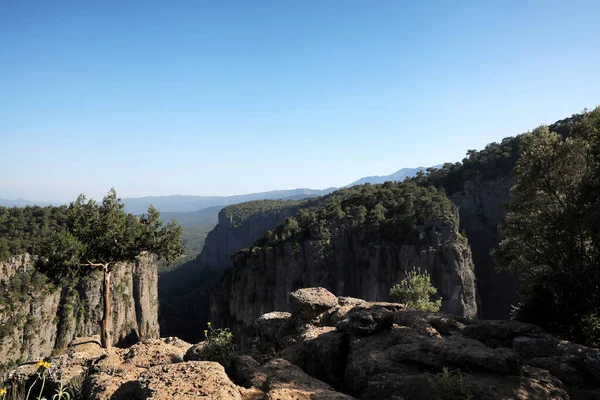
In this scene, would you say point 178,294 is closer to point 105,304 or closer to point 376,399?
point 105,304

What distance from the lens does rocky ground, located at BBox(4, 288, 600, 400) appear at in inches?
272

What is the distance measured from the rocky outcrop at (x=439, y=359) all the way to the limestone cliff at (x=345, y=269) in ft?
165

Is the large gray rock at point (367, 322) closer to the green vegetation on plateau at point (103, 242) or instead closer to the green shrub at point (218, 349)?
the green shrub at point (218, 349)

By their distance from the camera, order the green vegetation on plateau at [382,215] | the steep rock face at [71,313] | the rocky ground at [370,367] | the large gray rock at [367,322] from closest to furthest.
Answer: the rocky ground at [370,367]
the large gray rock at [367,322]
the green vegetation on plateau at [382,215]
the steep rock face at [71,313]

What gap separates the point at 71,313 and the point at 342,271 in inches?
2719

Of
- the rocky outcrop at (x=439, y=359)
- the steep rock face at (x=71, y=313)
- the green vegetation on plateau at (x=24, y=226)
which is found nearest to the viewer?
the rocky outcrop at (x=439, y=359)

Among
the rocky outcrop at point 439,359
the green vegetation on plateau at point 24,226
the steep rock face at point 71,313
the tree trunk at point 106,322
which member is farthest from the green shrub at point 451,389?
the green vegetation on plateau at point 24,226

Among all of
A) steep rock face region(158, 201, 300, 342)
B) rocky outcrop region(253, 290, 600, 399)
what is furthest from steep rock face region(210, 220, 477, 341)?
rocky outcrop region(253, 290, 600, 399)

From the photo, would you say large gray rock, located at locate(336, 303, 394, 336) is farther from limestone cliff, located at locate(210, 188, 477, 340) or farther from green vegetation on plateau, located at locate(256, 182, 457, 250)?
green vegetation on plateau, located at locate(256, 182, 457, 250)

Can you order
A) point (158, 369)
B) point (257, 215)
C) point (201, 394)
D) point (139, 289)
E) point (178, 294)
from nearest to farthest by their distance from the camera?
point (201, 394), point (158, 369), point (139, 289), point (178, 294), point (257, 215)

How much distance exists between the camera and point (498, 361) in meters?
8.09

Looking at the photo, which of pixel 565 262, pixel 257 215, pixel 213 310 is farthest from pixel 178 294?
pixel 565 262

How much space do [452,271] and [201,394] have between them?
59.8 m

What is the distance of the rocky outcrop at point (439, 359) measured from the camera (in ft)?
24.3
